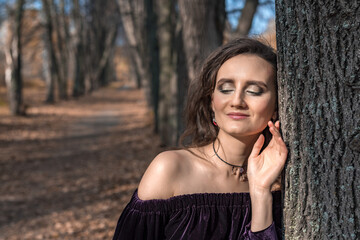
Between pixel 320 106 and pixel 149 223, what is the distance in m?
0.98

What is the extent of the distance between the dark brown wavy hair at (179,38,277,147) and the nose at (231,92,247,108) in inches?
8.8

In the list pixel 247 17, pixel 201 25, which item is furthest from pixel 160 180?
pixel 247 17

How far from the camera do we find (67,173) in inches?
316

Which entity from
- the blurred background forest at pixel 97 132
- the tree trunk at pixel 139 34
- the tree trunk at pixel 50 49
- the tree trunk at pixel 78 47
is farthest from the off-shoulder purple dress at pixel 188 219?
the tree trunk at pixel 78 47

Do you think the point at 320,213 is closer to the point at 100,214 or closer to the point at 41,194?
the point at 100,214

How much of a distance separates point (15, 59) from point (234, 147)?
45.7ft

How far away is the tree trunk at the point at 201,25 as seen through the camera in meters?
5.27

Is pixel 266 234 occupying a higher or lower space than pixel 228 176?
lower

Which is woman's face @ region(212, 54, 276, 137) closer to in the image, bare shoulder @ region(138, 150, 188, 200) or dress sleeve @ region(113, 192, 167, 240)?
bare shoulder @ region(138, 150, 188, 200)

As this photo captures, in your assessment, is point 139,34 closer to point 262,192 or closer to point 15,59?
point 15,59

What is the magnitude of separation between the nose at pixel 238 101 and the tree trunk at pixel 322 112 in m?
0.26

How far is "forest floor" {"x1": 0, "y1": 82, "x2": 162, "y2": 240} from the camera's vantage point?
565 cm

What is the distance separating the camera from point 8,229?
17.7ft

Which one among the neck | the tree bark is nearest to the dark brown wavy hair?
the neck
